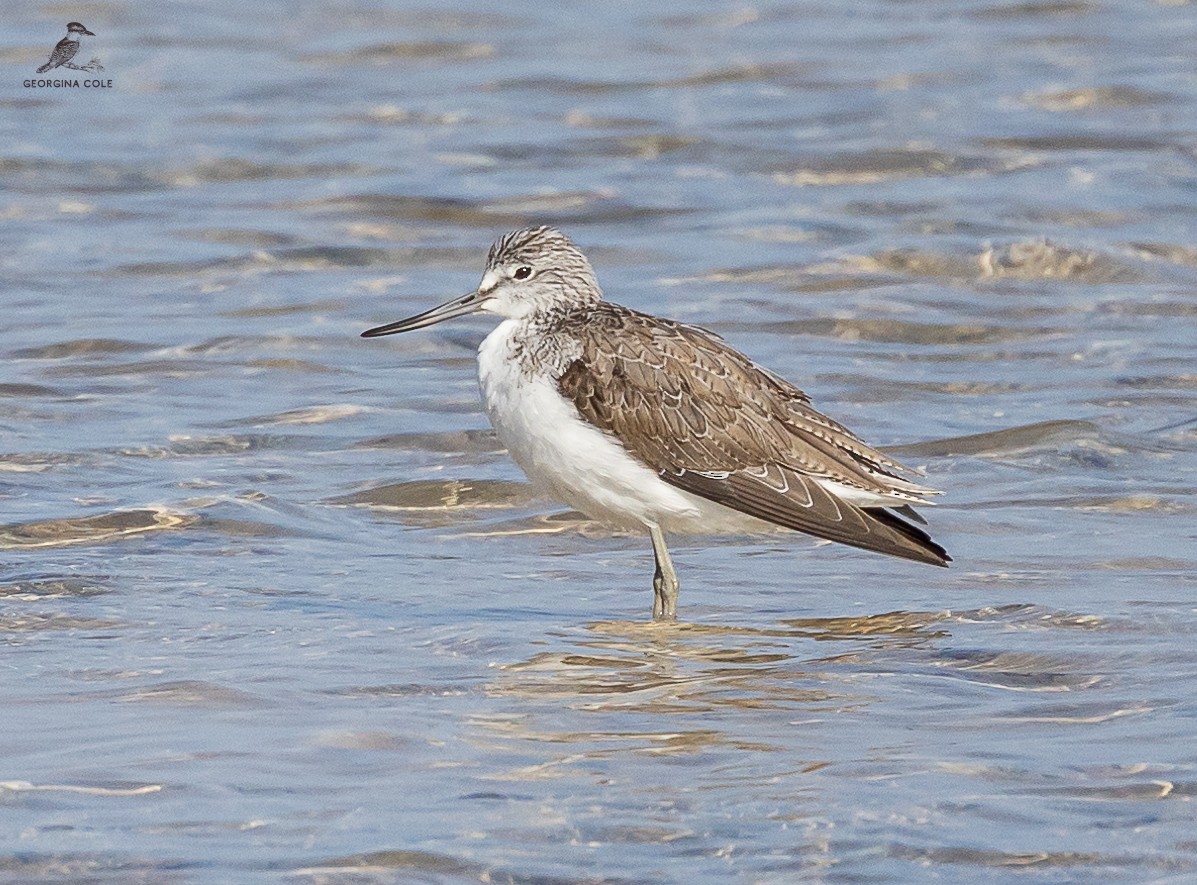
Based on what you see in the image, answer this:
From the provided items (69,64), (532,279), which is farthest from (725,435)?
(69,64)

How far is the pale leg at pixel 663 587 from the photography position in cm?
729

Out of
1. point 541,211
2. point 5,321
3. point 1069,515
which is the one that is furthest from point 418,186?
point 1069,515

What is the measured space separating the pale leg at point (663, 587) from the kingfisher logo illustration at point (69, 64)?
11.6 metres

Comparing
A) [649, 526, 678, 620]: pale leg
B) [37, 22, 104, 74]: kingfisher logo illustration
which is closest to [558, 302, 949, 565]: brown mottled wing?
[649, 526, 678, 620]: pale leg

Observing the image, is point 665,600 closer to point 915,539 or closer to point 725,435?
point 725,435

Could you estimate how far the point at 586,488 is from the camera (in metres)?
7.25

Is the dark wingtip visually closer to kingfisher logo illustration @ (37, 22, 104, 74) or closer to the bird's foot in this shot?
the bird's foot

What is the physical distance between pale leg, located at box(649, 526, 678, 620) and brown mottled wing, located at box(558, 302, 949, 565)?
0.25 metres

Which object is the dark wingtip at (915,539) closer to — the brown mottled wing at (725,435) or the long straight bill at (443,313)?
the brown mottled wing at (725,435)

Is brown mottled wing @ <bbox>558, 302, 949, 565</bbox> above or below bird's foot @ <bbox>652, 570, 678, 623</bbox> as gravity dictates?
Result: above

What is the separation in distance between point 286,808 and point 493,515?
12.4 feet

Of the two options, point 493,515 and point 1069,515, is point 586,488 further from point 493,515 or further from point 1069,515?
point 1069,515

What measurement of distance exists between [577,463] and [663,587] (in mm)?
541

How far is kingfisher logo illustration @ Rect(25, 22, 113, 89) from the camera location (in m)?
17.8
